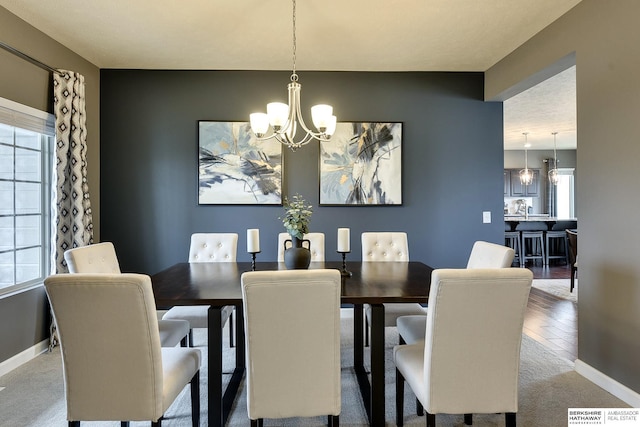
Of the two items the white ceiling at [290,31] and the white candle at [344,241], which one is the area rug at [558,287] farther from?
the white candle at [344,241]

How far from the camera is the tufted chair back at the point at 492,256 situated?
215 centimetres

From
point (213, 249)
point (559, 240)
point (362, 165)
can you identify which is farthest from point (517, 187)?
point (213, 249)

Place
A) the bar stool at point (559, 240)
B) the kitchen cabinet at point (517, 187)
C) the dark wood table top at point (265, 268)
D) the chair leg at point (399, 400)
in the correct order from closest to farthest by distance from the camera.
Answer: the dark wood table top at point (265, 268)
the chair leg at point (399, 400)
the bar stool at point (559, 240)
the kitchen cabinet at point (517, 187)

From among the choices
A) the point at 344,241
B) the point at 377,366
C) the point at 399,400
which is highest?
the point at 344,241

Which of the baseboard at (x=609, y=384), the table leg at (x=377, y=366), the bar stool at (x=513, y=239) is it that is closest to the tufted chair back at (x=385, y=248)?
the table leg at (x=377, y=366)

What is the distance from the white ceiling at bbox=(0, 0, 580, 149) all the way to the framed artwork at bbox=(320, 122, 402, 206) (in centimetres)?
65

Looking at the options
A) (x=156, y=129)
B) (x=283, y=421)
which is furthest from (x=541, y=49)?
(x=156, y=129)

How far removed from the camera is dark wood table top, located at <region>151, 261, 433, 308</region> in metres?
1.81

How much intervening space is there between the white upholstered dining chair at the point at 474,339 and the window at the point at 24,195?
9.96ft

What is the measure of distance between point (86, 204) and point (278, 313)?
2709 mm

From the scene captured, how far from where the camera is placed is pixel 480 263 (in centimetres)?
242

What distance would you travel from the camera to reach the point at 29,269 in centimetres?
308

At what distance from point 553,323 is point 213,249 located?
3.38m

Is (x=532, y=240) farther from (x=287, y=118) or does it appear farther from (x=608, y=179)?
(x=287, y=118)
